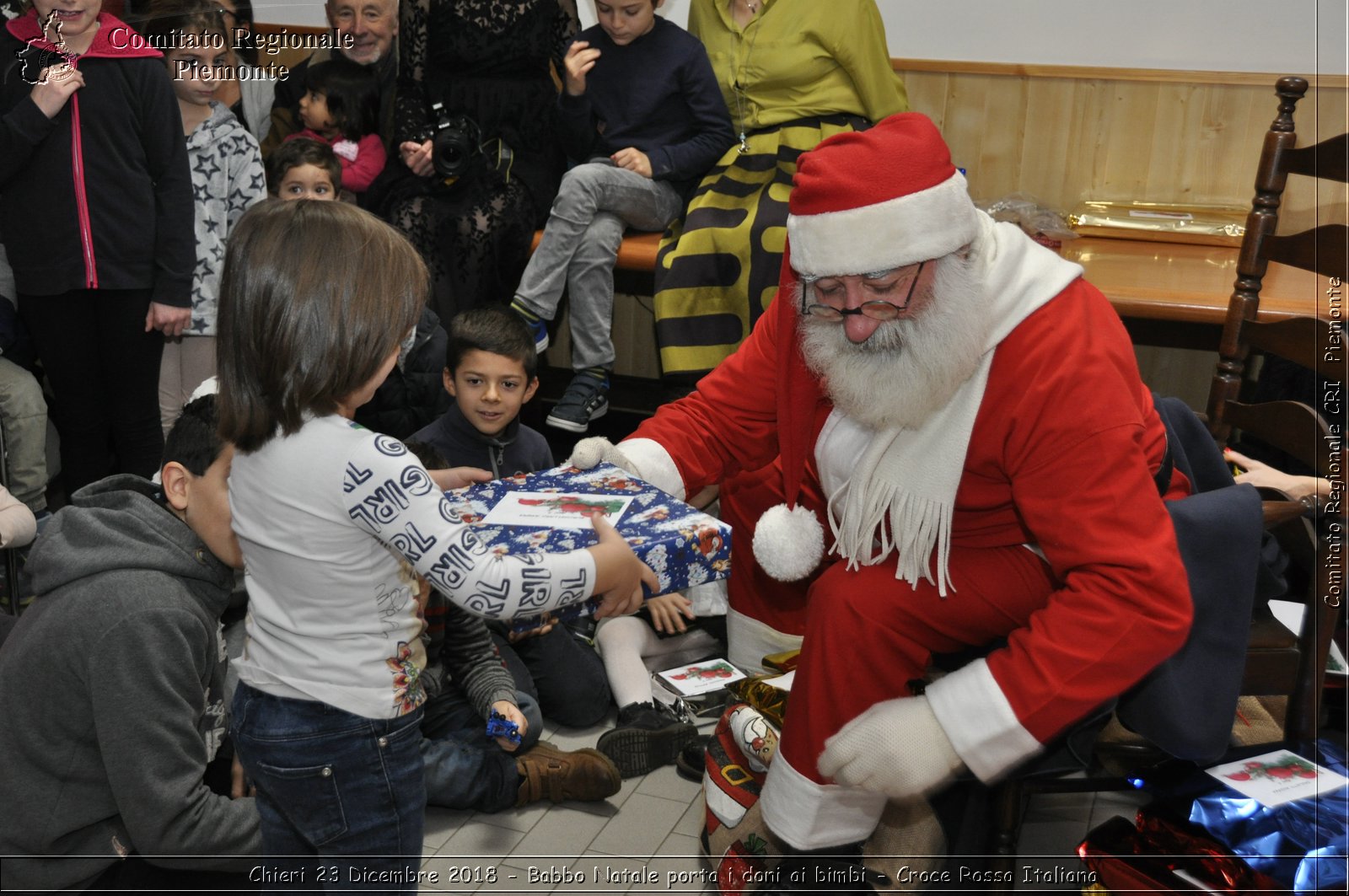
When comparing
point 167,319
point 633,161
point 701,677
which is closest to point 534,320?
point 633,161

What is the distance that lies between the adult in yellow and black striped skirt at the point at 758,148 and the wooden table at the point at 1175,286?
795 mm

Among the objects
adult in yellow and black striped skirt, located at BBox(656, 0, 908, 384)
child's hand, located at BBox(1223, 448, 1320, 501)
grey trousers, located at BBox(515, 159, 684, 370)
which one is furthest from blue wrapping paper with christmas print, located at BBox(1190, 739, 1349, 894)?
grey trousers, located at BBox(515, 159, 684, 370)

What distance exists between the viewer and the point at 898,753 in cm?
153

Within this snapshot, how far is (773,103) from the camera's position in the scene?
11.8 ft

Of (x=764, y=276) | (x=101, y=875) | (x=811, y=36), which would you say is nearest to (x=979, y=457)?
(x=101, y=875)

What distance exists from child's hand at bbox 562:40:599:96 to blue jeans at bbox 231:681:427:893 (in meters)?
2.39

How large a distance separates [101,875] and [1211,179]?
3.57m

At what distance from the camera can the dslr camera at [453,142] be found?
3.46 meters

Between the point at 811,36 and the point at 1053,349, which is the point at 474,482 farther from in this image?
the point at 811,36

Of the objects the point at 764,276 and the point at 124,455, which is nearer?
the point at 124,455

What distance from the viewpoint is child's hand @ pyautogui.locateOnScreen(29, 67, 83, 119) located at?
2.78 metres

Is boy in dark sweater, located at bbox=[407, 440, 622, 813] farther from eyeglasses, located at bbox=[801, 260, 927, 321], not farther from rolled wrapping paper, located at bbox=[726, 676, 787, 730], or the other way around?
eyeglasses, located at bbox=[801, 260, 927, 321]

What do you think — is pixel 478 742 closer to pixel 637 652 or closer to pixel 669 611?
pixel 637 652

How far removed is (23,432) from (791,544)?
83.9 inches
